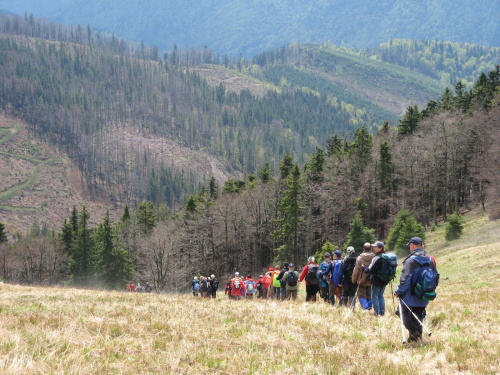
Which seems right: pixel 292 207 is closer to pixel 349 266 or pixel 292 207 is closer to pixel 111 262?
pixel 111 262

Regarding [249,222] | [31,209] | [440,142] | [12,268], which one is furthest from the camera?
[31,209]

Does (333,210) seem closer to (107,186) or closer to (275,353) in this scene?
(275,353)

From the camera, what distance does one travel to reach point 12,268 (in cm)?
7325

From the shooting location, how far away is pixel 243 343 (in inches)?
314

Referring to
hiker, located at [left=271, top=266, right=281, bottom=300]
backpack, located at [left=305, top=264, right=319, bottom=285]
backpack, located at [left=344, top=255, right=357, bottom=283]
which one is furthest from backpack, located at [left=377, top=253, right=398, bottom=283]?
hiker, located at [left=271, top=266, right=281, bottom=300]

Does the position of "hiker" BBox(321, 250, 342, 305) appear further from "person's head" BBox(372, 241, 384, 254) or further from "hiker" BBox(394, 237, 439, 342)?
"hiker" BBox(394, 237, 439, 342)

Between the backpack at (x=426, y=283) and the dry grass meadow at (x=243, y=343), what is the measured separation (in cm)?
85

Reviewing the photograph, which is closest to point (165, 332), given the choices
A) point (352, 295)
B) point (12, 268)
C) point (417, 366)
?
point (417, 366)

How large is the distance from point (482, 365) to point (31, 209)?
153251mm

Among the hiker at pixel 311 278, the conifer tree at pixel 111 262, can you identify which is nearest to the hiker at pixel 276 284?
the hiker at pixel 311 278

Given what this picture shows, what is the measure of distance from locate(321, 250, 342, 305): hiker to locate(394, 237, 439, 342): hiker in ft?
18.8

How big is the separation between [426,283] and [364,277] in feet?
14.8

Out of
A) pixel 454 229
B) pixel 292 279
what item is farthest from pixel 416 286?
pixel 454 229

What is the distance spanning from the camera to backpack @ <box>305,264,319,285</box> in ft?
54.4
